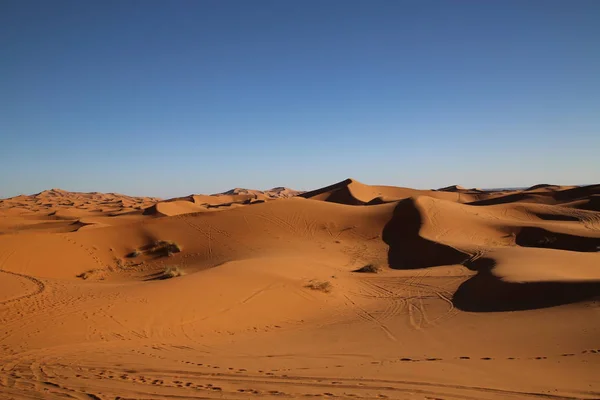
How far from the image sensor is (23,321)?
8.72m

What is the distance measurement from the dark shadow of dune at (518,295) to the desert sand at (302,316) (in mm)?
54

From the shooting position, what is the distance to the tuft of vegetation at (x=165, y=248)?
69.2 ft

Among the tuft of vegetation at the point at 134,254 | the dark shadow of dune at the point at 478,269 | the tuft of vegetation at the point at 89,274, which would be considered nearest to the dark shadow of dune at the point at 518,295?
the dark shadow of dune at the point at 478,269

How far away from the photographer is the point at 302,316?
11.2m

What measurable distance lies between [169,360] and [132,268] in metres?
14.1

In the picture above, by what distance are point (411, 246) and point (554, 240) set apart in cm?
819

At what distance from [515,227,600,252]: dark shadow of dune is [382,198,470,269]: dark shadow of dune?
243 inches

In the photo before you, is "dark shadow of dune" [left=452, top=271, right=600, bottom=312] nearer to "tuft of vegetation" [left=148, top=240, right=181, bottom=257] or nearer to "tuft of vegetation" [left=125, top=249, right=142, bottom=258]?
"tuft of vegetation" [left=148, top=240, right=181, bottom=257]

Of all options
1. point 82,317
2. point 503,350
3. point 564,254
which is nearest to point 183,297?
point 82,317

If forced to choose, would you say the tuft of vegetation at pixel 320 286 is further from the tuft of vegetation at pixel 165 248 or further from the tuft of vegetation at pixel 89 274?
the tuft of vegetation at pixel 89 274

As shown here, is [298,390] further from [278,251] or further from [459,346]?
[278,251]

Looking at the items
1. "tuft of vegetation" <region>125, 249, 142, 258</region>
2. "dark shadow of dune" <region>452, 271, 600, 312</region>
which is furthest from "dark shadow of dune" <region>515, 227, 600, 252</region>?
"tuft of vegetation" <region>125, 249, 142, 258</region>

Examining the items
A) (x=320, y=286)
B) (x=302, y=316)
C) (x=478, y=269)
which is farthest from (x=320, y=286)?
(x=478, y=269)

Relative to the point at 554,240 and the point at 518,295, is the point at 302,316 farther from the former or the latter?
the point at 554,240
